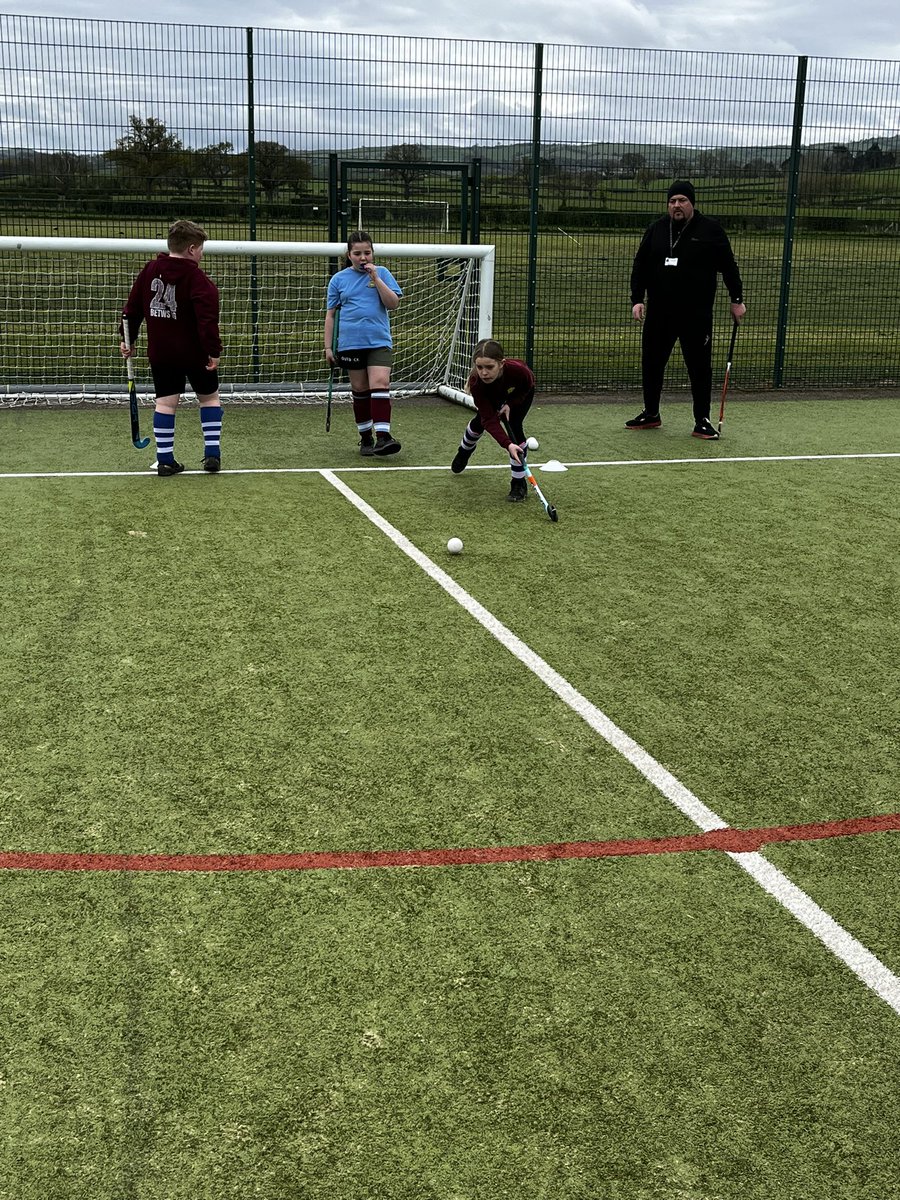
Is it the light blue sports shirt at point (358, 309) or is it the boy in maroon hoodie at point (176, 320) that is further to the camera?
the light blue sports shirt at point (358, 309)

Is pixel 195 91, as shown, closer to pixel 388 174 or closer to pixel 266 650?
pixel 388 174

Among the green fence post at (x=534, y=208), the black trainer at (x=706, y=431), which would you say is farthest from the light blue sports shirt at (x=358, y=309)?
the green fence post at (x=534, y=208)

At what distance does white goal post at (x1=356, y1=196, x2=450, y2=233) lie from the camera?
486 inches

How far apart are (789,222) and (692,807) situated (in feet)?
37.2

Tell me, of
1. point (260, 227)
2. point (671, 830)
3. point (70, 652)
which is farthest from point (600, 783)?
point (260, 227)

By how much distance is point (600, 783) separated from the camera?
3865 mm

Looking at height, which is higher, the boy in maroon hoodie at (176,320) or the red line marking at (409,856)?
the boy in maroon hoodie at (176,320)

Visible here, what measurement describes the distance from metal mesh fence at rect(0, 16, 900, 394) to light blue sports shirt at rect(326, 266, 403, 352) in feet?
10.7

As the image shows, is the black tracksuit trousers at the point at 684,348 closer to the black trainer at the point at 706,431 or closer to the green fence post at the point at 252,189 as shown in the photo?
the black trainer at the point at 706,431

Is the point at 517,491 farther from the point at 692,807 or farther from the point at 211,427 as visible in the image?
the point at 692,807

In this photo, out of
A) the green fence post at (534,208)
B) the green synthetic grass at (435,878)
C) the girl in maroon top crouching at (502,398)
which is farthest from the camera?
the green fence post at (534,208)

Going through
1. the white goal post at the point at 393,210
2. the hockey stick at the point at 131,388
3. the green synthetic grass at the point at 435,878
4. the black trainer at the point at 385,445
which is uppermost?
the white goal post at the point at 393,210

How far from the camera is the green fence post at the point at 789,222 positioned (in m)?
12.8

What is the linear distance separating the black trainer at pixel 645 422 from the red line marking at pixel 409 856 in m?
7.48
